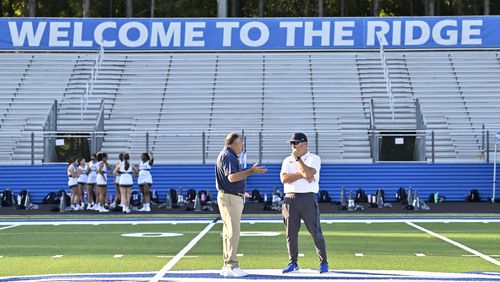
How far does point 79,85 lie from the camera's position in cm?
3797

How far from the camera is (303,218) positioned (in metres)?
12.7

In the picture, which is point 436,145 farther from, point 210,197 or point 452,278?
point 452,278

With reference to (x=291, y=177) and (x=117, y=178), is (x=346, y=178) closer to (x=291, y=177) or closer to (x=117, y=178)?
(x=117, y=178)

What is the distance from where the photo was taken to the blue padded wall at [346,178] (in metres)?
31.7

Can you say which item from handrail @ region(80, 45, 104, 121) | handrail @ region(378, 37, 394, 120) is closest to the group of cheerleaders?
handrail @ region(80, 45, 104, 121)

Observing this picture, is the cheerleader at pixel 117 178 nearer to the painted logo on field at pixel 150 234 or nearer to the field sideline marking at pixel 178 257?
the field sideline marking at pixel 178 257

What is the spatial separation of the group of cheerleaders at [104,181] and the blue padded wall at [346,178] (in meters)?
3.28

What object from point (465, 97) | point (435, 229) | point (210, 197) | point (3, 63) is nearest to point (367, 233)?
point (435, 229)

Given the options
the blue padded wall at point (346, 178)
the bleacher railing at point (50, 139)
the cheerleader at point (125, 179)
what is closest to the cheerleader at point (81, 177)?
the cheerleader at point (125, 179)

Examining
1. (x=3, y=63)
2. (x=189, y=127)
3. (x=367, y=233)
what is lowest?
(x=367, y=233)

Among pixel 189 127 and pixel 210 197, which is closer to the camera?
pixel 210 197

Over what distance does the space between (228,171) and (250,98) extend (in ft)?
80.7

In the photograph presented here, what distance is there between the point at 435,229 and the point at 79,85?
20671 mm

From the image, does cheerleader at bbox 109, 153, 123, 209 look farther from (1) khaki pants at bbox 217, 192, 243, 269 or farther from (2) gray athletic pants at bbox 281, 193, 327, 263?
(2) gray athletic pants at bbox 281, 193, 327, 263
